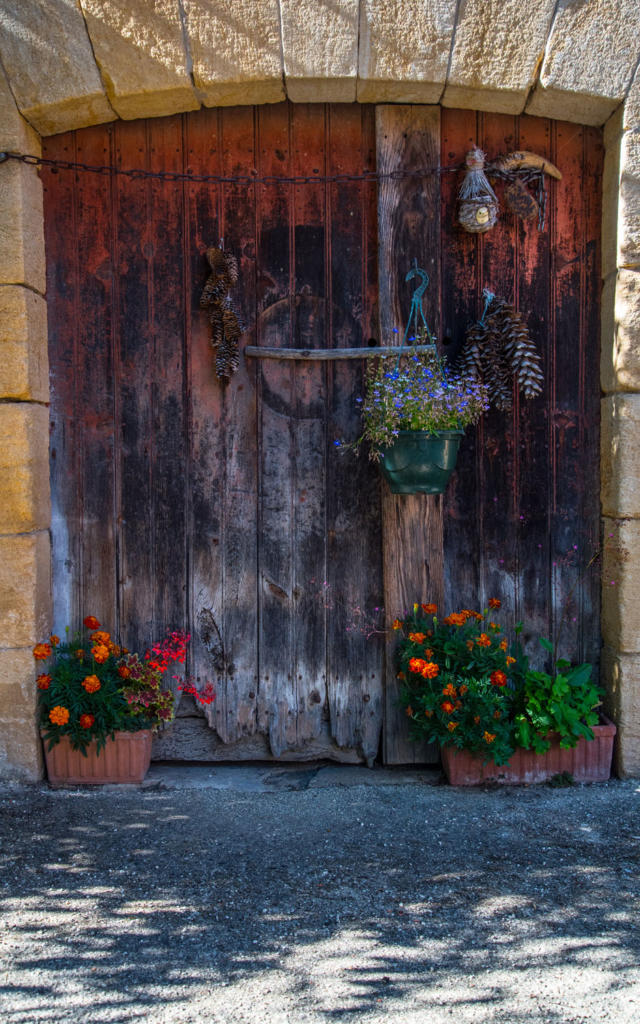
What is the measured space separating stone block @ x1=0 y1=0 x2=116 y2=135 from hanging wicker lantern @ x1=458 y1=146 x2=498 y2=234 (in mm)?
1484

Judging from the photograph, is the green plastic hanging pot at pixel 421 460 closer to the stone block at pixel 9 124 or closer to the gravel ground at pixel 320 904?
the gravel ground at pixel 320 904

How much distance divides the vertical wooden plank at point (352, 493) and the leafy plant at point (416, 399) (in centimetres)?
17

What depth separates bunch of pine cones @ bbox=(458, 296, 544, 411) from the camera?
3.27m

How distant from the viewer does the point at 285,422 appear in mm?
3494

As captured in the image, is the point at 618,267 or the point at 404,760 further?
the point at 404,760

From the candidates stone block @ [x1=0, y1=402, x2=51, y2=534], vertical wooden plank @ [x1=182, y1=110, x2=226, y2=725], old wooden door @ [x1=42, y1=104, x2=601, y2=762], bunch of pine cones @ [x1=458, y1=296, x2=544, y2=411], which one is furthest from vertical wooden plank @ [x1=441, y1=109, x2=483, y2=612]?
stone block @ [x1=0, y1=402, x2=51, y2=534]

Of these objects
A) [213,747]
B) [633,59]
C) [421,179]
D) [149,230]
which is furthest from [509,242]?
[213,747]

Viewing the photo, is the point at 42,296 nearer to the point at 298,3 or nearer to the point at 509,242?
the point at 298,3

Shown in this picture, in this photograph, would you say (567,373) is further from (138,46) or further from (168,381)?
(138,46)

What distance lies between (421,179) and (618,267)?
2.91ft

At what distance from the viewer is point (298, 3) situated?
10.1 feet

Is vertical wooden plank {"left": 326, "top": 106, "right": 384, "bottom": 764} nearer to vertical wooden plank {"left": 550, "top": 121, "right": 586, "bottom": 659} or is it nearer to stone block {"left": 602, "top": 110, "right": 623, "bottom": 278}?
vertical wooden plank {"left": 550, "top": 121, "right": 586, "bottom": 659}

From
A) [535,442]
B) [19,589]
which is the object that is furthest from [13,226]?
[535,442]

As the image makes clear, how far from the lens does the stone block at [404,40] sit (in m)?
3.09
